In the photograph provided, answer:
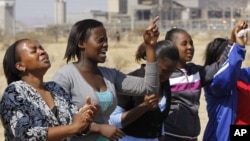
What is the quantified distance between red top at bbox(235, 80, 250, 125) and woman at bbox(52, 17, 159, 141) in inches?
39.4

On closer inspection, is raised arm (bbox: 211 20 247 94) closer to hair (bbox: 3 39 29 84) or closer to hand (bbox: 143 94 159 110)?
hand (bbox: 143 94 159 110)

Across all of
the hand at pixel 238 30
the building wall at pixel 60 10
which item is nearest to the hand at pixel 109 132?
the hand at pixel 238 30

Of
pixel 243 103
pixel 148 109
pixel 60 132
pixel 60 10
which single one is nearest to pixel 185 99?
pixel 243 103

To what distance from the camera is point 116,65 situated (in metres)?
29.3

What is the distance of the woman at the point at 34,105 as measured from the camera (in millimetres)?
3613

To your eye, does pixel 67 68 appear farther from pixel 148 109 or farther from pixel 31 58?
pixel 148 109

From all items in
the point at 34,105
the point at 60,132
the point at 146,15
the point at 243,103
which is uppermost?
the point at 34,105

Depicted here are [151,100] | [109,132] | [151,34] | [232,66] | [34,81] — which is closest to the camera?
[34,81]

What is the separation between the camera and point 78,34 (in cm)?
434

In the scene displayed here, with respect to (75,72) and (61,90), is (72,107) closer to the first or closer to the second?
(61,90)

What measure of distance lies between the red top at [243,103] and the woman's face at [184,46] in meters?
0.40

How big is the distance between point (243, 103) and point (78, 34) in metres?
1.50

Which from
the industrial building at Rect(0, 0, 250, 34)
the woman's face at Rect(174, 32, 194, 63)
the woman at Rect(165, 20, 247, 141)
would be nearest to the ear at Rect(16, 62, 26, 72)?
the woman at Rect(165, 20, 247, 141)

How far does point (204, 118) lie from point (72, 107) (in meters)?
8.67
